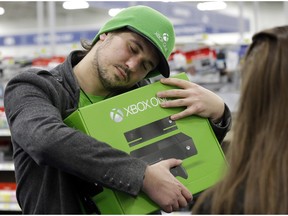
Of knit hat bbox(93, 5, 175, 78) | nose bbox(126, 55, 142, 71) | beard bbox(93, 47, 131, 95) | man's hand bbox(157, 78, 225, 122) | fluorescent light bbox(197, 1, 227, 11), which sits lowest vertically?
fluorescent light bbox(197, 1, 227, 11)

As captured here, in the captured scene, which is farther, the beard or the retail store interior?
the retail store interior

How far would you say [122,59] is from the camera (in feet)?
5.72

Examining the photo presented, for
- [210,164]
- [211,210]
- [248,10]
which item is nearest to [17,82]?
[210,164]

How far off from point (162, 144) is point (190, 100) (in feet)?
0.58

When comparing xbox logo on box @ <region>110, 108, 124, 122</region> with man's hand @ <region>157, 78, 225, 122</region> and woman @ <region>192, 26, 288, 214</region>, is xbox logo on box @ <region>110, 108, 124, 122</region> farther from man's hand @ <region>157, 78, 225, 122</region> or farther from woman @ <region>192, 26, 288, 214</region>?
woman @ <region>192, 26, 288, 214</region>

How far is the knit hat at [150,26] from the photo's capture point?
5.59 ft

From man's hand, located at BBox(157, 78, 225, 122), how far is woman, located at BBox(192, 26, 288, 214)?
522mm

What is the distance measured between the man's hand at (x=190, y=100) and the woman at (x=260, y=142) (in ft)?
1.71

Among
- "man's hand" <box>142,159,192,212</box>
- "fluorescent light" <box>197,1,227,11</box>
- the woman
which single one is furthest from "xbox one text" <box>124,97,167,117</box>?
"fluorescent light" <box>197,1,227,11</box>

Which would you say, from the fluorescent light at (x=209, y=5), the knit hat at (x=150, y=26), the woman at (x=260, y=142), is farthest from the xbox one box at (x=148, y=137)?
the fluorescent light at (x=209, y=5)

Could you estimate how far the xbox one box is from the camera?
1.59 metres

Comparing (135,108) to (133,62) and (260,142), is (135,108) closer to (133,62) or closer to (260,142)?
(133,62)

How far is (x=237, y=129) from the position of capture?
1202 mm

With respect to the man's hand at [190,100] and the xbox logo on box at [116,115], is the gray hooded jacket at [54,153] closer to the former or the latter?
the xbox logo on box at [116,115]
